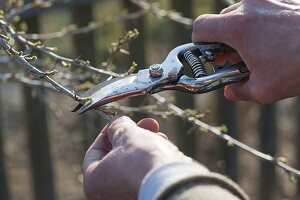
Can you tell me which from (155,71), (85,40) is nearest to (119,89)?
(155,71)

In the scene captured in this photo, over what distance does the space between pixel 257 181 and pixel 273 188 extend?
105mm

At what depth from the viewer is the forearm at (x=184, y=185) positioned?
111 cm

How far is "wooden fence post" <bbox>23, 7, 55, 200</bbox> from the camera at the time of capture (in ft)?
9.40

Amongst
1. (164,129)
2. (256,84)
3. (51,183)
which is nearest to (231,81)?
(256,84)

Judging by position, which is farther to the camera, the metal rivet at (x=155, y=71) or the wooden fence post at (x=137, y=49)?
the wooden fence post at (x=137, y=49)

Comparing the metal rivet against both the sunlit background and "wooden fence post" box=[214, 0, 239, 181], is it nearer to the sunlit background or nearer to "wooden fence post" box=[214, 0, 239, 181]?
the sunlit background

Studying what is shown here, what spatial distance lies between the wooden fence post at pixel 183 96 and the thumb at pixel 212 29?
1453mm

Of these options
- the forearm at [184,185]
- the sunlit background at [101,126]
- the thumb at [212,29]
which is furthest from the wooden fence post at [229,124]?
the forearm at [184,185]

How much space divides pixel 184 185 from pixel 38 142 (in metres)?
1.89

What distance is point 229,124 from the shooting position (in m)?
3.32

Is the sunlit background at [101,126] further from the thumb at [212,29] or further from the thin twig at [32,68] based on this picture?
the thin twig at [32,68]

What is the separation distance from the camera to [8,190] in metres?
3.01

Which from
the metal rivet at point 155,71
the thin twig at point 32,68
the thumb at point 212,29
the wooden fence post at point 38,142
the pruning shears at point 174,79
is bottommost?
the wooden fence post at point 38,142

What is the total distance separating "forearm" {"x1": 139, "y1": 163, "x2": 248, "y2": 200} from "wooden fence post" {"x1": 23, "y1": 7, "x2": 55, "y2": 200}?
68.3 inches
